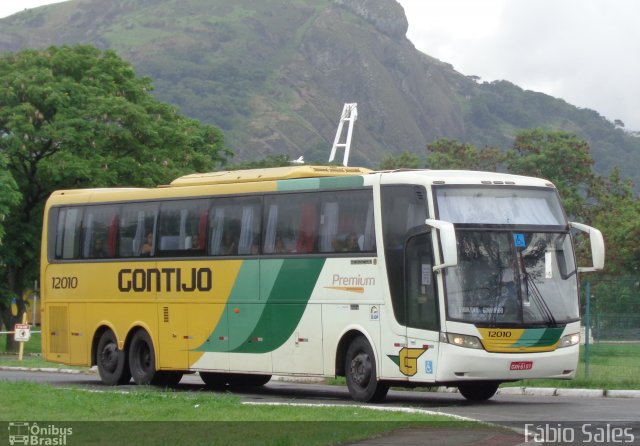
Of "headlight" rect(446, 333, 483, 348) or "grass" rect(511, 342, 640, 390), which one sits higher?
"headlight" rect(446, 333, 483, 348)

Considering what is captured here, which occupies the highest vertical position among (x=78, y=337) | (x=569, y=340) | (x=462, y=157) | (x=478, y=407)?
(x=462, y=157)

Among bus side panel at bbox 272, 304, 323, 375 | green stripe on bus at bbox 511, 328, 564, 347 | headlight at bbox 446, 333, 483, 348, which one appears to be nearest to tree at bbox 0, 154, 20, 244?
bus side panel at bbox 272, 304, 323, 375

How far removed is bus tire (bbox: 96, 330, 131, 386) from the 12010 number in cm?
121

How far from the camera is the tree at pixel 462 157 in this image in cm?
9256

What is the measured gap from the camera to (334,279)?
21891 millimetres

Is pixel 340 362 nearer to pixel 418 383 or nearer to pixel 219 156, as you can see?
pixel 418 383

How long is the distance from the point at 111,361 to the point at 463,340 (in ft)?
29.8

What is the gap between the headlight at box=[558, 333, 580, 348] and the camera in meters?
20.7

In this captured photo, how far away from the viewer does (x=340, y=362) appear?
2192 cm

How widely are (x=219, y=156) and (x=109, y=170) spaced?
490 inches

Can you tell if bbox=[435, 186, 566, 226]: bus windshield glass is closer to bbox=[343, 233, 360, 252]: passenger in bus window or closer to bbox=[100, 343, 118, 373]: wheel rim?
bbox=[343, 233, 360, 252]: passenger in bus window

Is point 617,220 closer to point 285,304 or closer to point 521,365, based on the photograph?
point 285,304

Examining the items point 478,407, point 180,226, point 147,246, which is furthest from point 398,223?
point 147,246

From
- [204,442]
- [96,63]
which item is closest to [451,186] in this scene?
[204,442]
